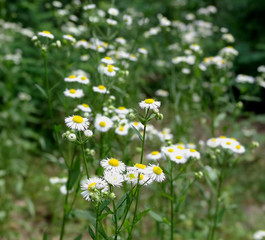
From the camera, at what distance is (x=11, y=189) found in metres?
3.46

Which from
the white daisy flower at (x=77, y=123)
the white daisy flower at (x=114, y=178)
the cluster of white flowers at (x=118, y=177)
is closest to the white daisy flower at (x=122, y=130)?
the white daisy flower at (x=77, y=123)

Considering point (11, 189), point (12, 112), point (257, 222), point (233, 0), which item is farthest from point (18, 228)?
point (233, 0)

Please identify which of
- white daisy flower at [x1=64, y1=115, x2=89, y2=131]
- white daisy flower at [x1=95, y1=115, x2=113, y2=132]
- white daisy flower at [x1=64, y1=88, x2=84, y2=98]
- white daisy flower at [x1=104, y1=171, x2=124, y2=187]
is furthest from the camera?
white daisy flower at [x1=64, y1=88, x2=84, y2=98]

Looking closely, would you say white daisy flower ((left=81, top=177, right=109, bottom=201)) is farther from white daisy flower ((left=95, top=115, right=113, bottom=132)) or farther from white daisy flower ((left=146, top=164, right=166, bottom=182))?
white daisy flower ((left=95, top=115, right=113, bottom=132))

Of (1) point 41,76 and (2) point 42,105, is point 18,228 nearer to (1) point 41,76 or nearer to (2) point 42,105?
(2) point 42,105

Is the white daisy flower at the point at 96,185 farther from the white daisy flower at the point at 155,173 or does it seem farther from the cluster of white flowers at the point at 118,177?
the white daisy flower at the point at 155,173

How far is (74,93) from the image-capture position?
81.3 inches

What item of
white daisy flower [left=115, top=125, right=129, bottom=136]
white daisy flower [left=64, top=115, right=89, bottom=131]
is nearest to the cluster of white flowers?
white daisy flower [left=64, top=115, right=89, bottom=131]

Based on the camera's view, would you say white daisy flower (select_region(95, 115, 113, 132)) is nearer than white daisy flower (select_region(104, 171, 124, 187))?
No

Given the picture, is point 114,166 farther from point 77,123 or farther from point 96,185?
point 77,123

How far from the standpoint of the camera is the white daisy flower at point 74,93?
2023mm

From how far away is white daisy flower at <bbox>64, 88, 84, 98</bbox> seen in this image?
2023 millimetres

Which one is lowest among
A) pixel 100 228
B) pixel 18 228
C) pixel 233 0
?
pixel 100 228

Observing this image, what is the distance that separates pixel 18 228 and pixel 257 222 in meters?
2.62
